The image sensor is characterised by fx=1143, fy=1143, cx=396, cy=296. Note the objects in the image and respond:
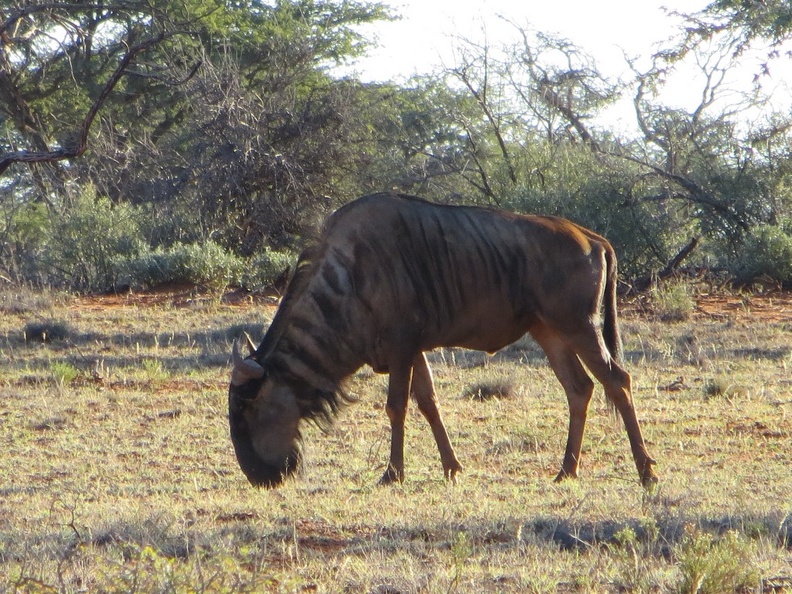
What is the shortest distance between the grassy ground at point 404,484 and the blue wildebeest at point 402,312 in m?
0.31

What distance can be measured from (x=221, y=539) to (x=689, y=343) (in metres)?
8.59

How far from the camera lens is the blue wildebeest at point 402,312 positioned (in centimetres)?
684

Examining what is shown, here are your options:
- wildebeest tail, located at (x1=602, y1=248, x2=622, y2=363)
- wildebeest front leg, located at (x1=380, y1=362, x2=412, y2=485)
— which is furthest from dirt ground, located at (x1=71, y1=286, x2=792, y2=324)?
wildebeest front leg, located at (x1=380, y1=362, x2=412, y2=485)

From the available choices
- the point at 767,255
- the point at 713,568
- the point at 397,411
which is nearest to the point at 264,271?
the point at 767,255

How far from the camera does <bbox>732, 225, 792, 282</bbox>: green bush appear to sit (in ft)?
57.6

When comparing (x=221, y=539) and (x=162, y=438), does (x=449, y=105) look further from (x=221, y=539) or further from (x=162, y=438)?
(x=221, y=539)

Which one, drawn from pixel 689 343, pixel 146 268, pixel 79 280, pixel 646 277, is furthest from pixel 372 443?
pixel 79 280

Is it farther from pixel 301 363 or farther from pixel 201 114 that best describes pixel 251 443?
pixel 201 114

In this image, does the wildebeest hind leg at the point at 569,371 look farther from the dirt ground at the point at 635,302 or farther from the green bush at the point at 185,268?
the green bush at the point at 185,268

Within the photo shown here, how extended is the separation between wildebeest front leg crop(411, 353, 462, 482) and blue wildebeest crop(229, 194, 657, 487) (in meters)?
0.01

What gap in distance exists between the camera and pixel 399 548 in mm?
4695

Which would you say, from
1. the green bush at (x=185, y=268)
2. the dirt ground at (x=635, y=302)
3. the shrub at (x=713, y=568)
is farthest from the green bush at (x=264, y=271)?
the shrub at (x=713, y=568)

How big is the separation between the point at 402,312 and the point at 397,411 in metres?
0.62

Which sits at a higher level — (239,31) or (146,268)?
(239,31)
